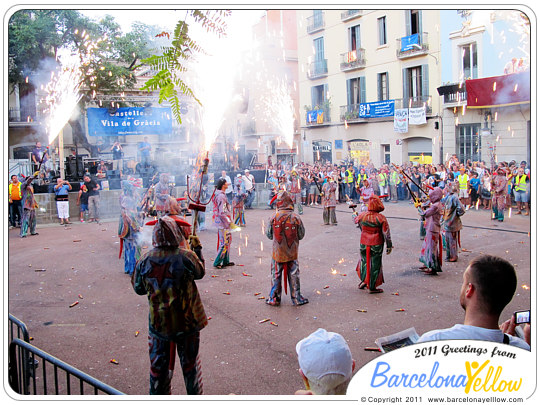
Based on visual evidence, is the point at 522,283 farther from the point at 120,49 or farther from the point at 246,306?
the point at 120,49

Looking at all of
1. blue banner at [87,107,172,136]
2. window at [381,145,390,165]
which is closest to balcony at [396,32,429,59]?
window at [381,145,390,165]

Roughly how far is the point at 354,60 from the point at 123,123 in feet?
36.6

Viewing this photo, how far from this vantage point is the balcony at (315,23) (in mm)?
22984

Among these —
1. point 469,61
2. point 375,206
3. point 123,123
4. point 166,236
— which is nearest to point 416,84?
point 469,61

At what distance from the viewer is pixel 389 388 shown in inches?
103

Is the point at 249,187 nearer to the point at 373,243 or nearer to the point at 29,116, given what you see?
the point at 29,116

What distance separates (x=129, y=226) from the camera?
9547mm

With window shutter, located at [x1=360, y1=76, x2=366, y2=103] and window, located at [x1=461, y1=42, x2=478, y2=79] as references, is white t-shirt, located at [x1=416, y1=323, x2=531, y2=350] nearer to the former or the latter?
window, located at [x1=461, y1=42, x2=478, y2=79]

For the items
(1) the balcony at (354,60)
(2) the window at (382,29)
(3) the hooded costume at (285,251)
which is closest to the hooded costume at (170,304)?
(3) the hooded costume at (285,251)

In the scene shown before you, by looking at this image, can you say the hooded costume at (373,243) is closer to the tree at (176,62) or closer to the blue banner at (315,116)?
the tree at (176,62)

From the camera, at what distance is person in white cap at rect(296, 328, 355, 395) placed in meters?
2.66

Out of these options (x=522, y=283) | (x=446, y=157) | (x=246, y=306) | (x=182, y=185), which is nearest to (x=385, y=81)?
(x=446, y=157)

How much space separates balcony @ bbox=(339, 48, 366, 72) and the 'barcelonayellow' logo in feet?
71.9

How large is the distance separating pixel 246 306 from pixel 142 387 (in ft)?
9.04
